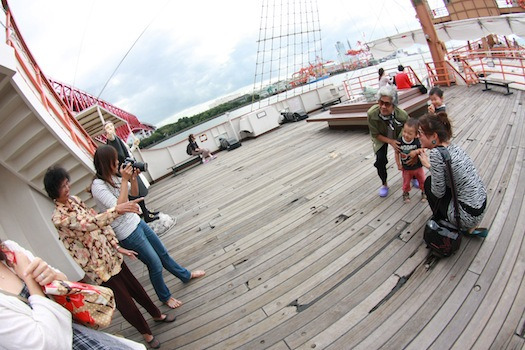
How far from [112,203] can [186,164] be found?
665 centimetres

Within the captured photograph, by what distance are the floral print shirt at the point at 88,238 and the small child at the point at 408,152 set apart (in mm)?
2641

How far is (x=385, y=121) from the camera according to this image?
293cm

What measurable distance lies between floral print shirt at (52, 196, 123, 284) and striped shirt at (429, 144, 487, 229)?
7.40 feet

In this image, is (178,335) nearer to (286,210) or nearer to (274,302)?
(274,302)

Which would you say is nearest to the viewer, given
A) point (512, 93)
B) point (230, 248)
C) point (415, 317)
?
point (415, 317)

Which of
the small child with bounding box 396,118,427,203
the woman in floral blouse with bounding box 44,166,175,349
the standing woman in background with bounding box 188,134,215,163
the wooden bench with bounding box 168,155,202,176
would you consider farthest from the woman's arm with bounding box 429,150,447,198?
the wooden bench with bounding box 168,155,202,176

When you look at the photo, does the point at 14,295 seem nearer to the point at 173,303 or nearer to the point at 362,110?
the point at 173,303

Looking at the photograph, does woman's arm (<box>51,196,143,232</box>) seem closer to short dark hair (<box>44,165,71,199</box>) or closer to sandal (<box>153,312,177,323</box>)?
short dark hair (<box>44,165,71,199</box>)

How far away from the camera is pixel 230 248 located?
3131mm

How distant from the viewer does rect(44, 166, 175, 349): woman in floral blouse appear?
1.63 m

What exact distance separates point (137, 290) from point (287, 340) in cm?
119

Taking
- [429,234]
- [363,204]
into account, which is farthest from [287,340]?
[363,204]

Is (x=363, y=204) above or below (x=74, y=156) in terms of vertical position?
below

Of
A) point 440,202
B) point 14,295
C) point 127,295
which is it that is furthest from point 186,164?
point 14,295
